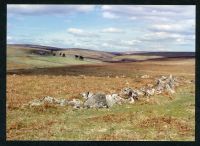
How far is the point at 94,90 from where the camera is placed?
1755cm

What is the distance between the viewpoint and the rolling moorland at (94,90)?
16969 mm

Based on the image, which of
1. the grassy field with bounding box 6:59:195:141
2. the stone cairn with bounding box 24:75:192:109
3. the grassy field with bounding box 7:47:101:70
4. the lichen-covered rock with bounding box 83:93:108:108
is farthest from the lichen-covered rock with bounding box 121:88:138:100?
the grassy field with bounding box 7:47:101:70

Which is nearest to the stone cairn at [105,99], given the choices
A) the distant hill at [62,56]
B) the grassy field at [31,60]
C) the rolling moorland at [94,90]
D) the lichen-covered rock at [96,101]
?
the lichen-covered rock at [96,101]

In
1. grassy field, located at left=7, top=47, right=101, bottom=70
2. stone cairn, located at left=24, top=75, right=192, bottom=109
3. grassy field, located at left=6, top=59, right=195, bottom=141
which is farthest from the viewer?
stone cairn, located at left=24, top=75, right=192, bottom=109

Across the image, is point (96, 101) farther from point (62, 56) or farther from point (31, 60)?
point (31, 60)

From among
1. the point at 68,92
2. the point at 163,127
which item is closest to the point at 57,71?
the point at 68,92

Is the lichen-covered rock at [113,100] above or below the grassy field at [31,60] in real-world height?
below

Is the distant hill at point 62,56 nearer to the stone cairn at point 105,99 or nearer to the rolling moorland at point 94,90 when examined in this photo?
the rolling moorland at point 94,90

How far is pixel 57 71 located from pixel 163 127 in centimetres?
374

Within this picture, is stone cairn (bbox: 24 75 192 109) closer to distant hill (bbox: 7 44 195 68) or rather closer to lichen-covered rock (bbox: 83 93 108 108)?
lichen-covered rock (bbox: 83 93 108 108)

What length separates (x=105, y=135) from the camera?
667 inches

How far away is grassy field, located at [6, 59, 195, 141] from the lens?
1694 cm
